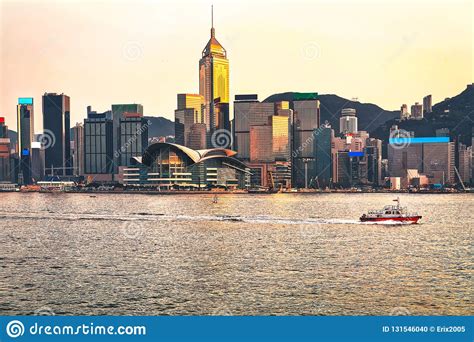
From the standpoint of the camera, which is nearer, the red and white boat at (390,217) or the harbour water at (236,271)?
the harbour water at (236,271)

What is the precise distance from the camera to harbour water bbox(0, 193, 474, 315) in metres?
34.9

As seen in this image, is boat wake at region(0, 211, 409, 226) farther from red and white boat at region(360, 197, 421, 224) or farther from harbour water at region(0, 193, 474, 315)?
harbour water at region(0, 193, 474, 315)

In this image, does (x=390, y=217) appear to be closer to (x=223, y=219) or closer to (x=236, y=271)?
(x=223, y=219)

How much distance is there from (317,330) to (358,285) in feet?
64.2

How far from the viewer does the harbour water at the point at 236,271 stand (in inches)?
1375

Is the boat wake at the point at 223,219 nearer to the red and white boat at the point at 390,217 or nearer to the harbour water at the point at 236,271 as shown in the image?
the red and white boat at the point at 390,217

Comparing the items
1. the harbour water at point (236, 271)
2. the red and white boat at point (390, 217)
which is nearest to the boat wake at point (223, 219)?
the red and white boat at point (390, 217)

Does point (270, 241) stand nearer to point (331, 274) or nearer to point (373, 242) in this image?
point (373, 242)

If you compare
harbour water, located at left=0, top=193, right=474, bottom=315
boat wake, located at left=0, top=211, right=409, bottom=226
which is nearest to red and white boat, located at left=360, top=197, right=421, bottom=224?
boat wake, located at left=0, top=211, right=409, bottom=226

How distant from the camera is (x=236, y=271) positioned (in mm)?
46250

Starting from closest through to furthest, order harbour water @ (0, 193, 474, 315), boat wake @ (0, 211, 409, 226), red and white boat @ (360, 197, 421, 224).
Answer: harbour water @ (0, 193, 474, 315), red and white boat @ (360, 197, 421, 224), boat wake @ (0, 211, 409, 226)

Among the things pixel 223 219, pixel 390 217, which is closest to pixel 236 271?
pixel 390 217

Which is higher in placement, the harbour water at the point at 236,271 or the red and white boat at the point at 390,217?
the red and white boat at the point at 390,217

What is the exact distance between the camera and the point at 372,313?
32938mm
